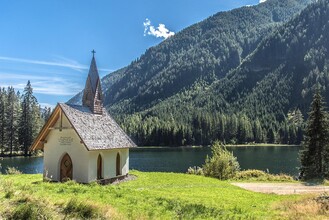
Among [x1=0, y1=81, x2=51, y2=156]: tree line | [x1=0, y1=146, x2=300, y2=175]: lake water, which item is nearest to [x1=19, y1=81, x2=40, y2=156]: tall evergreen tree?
[x1=0, y1=81, x2=51, y2=156]: tree line

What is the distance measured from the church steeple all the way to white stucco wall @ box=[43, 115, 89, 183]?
4.71m

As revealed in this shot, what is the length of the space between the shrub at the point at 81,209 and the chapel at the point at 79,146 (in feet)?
52.5

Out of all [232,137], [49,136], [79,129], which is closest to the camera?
[79,129]

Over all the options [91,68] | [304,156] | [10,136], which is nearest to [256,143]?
[10,136]

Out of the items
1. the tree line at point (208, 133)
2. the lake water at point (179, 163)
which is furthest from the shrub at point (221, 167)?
the tree line at point (208, 133)

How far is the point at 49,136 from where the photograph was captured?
103ft

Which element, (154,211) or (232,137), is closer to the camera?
(154,211)

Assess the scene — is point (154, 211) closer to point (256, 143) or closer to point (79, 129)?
point (79, 129)

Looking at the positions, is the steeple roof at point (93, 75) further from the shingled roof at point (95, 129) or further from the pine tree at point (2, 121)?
the pine tree at point (2, 121)

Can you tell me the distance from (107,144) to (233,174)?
52.4 feet

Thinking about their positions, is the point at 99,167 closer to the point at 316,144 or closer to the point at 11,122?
the point at 316,144

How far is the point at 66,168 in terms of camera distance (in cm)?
3092

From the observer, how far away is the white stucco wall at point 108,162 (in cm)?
3000

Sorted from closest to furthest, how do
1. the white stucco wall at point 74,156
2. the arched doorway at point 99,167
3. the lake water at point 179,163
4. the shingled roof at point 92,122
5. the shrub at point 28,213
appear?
1. the shrub at point 28,213
2. the white stucco wall at point 74,156
3. the shingled roof at point 92,122
4. the arched doorway at point 99,167
5. the lake water at point 179,163
